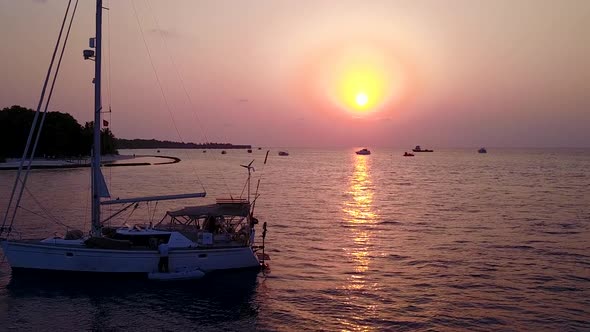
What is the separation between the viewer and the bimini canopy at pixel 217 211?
27.8 metres

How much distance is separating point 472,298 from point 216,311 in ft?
39.4

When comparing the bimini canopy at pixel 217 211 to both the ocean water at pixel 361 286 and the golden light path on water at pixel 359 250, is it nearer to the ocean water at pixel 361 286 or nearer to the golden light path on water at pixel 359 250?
the ocean water at pixel 361 286

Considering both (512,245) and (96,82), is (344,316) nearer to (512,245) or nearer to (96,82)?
(96,82)

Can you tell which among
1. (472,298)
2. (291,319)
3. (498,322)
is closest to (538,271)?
(472,298)

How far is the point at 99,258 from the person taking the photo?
24359 millimetres

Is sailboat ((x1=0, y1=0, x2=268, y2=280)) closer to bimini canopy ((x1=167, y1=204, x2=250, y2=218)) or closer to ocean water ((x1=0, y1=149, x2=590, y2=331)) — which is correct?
ocean water ((x1=0, y1=149, x2=590, y2=331))

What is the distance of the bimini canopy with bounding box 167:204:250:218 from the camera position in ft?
91.3

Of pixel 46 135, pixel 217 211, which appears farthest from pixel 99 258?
pixel 46 135

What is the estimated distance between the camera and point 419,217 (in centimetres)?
5084

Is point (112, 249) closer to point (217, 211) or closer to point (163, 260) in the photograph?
point (163, 260)

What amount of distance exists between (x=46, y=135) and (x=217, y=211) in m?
120

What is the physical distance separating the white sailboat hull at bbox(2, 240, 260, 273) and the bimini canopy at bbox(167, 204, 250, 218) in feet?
9.43

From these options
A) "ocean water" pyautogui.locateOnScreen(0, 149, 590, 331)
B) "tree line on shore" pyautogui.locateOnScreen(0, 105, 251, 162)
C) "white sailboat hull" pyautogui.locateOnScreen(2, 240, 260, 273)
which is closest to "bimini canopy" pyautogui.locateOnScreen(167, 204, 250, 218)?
"white sailboat hull" pyautogui.locateOnScreen(2, 240, 260, 273)

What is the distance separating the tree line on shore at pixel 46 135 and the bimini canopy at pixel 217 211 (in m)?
106
